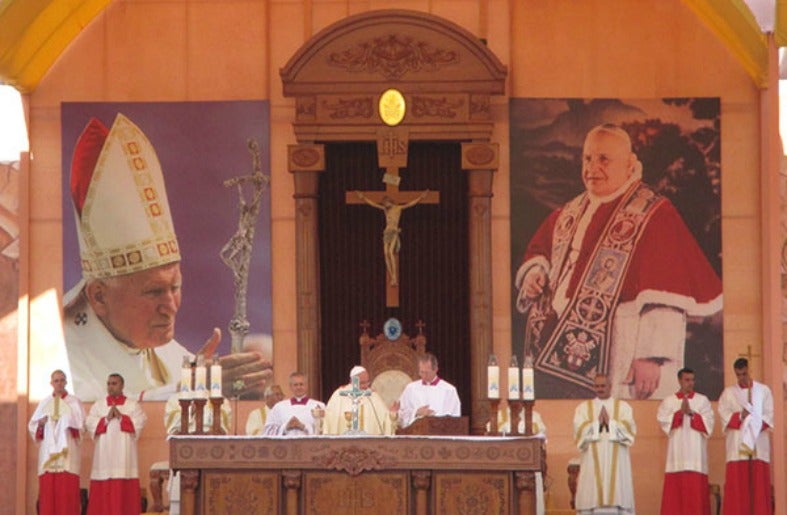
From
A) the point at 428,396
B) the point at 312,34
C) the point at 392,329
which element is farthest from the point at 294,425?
the point at 312,34

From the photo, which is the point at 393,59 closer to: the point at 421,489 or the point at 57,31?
the point at 57,31

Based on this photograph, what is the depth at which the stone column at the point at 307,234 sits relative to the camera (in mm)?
19938

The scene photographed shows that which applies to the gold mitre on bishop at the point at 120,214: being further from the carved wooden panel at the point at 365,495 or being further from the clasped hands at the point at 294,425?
the carved wooden panel at the point at 365,495

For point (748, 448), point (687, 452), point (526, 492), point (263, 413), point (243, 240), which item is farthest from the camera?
point (243, 240)

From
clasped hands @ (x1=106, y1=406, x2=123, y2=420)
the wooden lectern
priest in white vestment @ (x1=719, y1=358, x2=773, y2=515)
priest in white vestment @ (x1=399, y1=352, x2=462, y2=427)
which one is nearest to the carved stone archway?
priest in white vestment @ (x1=399, y1=352, x2=462, y2=427)

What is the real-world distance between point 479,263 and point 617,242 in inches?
55.7

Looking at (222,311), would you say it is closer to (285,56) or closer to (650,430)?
(285,56)

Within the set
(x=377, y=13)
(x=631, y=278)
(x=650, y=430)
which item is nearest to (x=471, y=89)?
(x=377, y=13)

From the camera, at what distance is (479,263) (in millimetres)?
20000

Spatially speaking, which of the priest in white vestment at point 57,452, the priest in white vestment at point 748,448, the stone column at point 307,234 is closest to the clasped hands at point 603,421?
the priest in white vestment at point 748,448

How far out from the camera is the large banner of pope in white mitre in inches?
790

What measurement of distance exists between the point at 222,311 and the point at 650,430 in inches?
177

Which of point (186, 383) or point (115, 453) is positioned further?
point (115, 453)

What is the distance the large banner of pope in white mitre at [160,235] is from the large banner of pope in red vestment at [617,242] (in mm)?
2710
